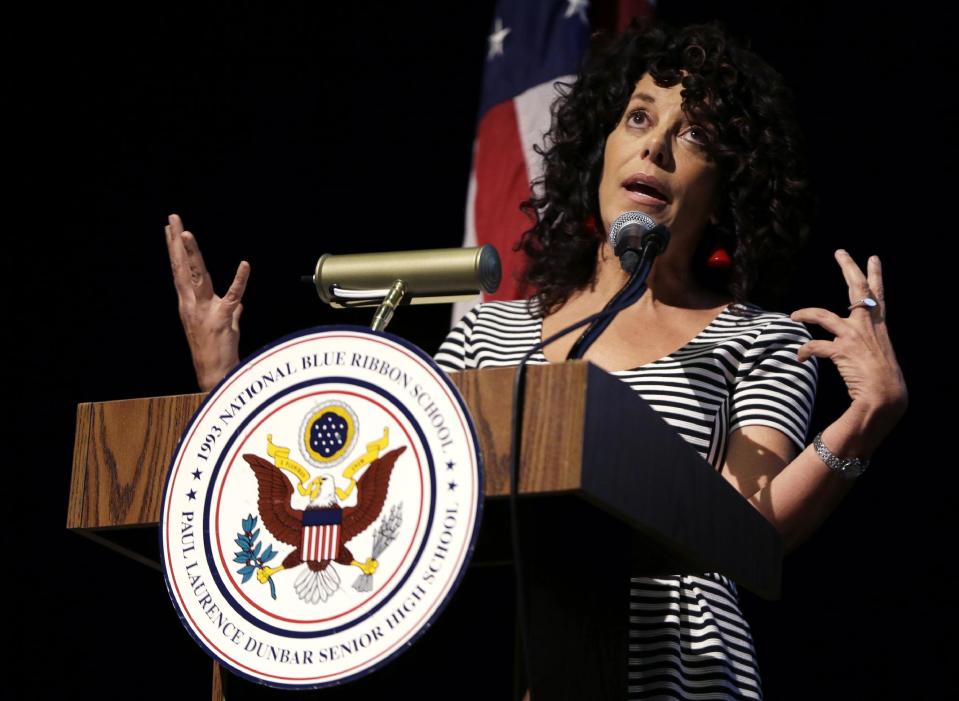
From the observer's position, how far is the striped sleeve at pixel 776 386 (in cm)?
177

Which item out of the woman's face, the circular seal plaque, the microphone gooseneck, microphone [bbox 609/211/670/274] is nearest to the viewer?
the circular seal plaque

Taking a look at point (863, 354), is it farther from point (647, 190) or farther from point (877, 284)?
point (647, 190)

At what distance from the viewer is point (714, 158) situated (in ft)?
6.75

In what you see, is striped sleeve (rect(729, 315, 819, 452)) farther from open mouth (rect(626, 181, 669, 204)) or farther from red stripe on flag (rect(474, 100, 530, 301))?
red stripe on flag (rect(474, 100, 530, 301))

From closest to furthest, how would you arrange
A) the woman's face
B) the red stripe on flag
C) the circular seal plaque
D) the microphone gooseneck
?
1. the circular seal plaque
2. the microphone gooseneck
3. the woman's face
4. the red stripe on flag

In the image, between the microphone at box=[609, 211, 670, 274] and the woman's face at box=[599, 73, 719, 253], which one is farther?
the woman's face at box=[599, 73, 719, 253]

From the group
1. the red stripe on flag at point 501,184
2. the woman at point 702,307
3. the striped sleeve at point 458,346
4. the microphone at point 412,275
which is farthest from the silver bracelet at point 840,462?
the red stripe on flag at point 501,184

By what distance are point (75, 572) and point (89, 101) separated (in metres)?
1.15

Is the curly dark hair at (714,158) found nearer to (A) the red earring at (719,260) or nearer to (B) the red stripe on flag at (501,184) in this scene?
(A) the red earring at (719,260)

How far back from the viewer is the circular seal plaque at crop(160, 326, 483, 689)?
1.09 metres

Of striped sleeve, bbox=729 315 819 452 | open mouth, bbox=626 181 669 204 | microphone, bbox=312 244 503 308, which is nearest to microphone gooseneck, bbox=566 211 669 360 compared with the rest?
microphone, bbox=312 244 503 308

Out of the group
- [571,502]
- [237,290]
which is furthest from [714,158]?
[571,502]

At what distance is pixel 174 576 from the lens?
1.18 metres

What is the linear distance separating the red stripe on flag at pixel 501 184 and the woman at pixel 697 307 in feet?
2.55
